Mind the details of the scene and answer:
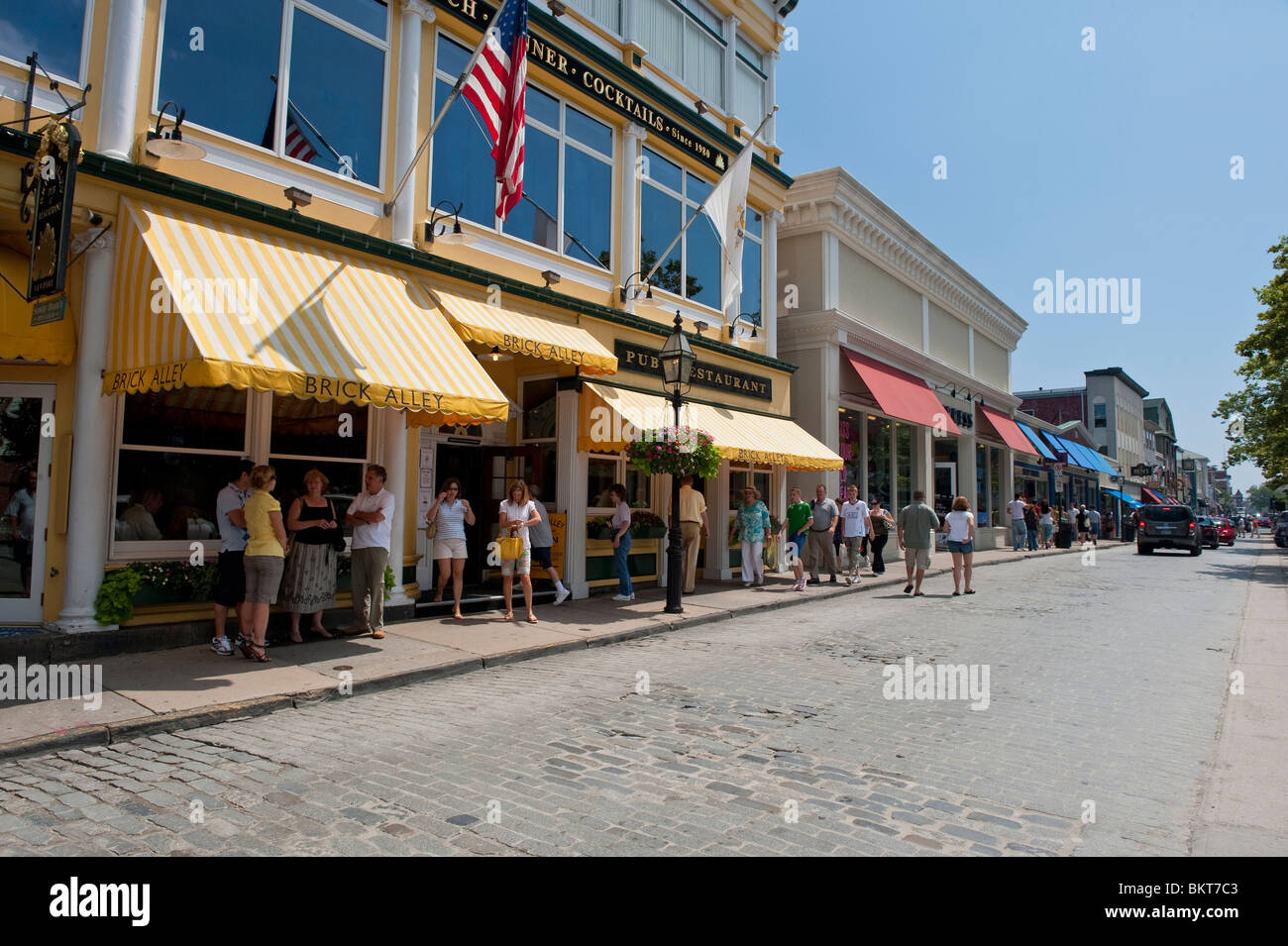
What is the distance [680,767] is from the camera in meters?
4.78

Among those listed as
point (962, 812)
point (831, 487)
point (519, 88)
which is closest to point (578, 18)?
point (519, 88)

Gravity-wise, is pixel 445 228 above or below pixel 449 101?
below

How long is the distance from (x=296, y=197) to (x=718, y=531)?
1049 centimetres

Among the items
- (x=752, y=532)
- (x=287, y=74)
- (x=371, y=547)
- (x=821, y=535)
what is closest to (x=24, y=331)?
(x=371, y=547)

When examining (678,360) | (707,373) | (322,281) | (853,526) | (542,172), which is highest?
(542,172)

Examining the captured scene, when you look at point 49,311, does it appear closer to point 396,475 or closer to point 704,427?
point 396,475

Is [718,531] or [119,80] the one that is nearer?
[119,80]

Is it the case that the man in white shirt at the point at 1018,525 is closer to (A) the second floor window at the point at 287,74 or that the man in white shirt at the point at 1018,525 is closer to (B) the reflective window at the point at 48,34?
(A) the second floor window at the point at 287,74

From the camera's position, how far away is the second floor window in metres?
8.28

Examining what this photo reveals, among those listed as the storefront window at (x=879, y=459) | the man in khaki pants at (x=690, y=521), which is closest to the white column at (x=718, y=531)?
the man in khaki pants at (x=690, y=521)

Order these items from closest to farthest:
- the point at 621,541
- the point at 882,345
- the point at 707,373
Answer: the point at 621,541 < the point at 707,373 < the point at 882,345

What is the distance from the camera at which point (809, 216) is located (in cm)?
2027

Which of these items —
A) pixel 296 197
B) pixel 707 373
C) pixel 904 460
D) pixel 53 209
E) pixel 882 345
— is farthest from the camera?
pixel 904 460
